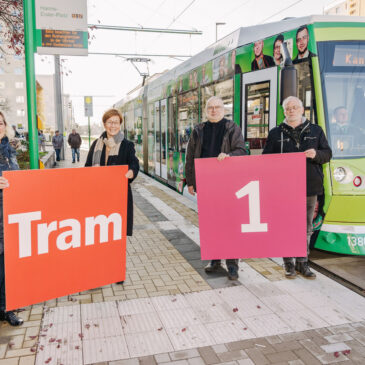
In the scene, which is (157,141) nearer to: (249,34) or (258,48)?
(249,34)

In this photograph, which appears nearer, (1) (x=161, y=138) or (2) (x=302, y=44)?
(2) (x=302, y=44)

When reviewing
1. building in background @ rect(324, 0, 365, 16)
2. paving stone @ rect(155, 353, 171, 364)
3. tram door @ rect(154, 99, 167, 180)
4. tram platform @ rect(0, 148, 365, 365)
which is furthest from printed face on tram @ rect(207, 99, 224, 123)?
building in background @ rect(324, 0, 365, 16)

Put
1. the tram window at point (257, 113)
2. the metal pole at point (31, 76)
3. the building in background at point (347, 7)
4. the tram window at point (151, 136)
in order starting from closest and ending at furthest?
the metal pole at point (31, 76), the tram window at point (257, 113), the tram window at point (151, 136), the building in background at point (347, 7)

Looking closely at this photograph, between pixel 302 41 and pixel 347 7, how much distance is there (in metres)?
99.0

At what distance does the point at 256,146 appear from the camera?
5.98 m

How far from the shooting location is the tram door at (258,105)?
18.0 feet

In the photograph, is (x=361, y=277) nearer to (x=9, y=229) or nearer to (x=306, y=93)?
(x=306, y=93)

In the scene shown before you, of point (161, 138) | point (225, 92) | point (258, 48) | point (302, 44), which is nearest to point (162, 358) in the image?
point (302, 44)

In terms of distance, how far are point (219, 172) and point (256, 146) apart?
1.97m

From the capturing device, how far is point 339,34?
4.85m

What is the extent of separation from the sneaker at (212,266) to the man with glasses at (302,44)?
264 centimetres

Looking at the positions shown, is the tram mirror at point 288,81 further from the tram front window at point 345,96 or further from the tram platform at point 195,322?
the tram platform at point 195,322

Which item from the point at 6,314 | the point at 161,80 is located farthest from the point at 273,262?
the point at 161,80

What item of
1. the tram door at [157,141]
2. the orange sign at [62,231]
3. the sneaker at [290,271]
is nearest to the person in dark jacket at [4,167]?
the orange sign at [62,231]
